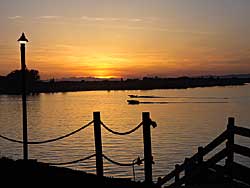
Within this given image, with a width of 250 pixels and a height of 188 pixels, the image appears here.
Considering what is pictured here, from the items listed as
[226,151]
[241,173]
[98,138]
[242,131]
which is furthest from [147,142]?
[242,131]

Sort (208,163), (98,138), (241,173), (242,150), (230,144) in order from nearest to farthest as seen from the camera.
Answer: (242,150)
(241,173)
(230,144)
(208,163)
(98,138)

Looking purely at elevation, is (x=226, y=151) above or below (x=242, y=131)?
below

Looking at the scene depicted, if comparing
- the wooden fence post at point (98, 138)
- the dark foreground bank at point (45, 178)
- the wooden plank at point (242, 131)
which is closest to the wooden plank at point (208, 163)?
the wooden plank at point (242, 131)

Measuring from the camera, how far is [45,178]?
33.7 ft

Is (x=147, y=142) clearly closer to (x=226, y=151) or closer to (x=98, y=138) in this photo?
(x=98, y=138)

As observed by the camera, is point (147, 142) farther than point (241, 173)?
Yes

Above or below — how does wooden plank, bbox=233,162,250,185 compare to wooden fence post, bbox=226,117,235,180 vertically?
below

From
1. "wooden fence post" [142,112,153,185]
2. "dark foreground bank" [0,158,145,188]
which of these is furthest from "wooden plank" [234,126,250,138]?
"dark foreground bank" [0,158,145,188]

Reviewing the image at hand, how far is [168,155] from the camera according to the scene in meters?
35.0

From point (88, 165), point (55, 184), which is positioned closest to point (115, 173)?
point (88, 165)

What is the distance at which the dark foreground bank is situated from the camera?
32.2ft

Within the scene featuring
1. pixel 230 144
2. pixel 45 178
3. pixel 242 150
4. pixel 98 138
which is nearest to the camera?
pixel 242 150

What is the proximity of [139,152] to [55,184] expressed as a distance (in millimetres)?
27681

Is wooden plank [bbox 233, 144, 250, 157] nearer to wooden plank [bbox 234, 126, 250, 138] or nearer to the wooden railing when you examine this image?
the wooden railing
